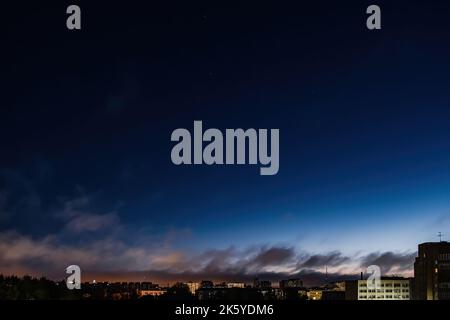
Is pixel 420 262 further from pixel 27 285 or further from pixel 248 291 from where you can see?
pixel 27 285

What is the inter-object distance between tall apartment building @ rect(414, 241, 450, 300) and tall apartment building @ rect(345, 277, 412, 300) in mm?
21524

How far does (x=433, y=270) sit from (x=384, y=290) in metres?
42.7

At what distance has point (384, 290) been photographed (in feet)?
609

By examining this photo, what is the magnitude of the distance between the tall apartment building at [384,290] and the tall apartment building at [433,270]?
2152 cm

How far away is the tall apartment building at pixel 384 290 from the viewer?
178 m

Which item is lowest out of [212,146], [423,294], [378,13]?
[423,294]

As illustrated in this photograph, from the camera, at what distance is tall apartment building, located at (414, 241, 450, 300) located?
142875 millimetres

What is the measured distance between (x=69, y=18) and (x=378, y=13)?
50.6ft

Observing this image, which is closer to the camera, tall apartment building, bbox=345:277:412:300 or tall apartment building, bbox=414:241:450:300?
tall apartment building, bbox=414:241:450:300

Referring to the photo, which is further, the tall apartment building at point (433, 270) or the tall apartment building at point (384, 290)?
the tall apartment building at point (384, 290)
